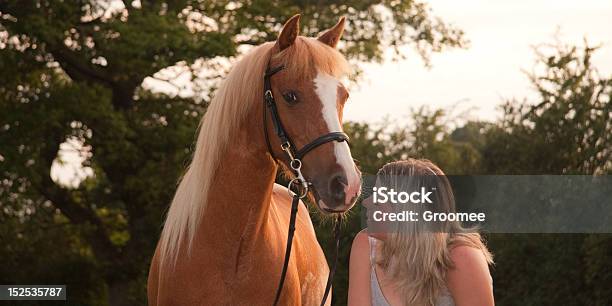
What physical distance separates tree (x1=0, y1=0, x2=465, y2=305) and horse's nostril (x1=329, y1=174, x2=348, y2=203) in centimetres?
948

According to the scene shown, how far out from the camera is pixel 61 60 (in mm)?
Result: 15203

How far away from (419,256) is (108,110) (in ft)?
37.3

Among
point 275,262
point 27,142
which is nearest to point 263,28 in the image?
point 27,142

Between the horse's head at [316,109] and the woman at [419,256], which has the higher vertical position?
the horse's head at [316,109]

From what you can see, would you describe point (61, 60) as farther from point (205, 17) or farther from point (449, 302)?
point (449, 302)

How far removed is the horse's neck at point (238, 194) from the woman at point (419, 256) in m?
0.87

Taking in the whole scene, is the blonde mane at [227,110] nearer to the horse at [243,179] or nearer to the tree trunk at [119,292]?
the horse at [243,179]

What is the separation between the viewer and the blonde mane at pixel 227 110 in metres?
4.09

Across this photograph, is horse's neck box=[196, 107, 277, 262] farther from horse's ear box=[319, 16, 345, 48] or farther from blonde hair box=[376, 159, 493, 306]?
blonde hair box=[376, 159, 493, 306]

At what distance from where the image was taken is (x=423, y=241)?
3.27 metres

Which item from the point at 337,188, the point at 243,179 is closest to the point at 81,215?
the point at 243,179

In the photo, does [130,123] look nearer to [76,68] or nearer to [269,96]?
[76,68]

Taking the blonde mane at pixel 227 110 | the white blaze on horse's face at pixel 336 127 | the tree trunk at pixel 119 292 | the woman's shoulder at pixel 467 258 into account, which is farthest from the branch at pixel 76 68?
the woman's shoulder at pixel 467 258

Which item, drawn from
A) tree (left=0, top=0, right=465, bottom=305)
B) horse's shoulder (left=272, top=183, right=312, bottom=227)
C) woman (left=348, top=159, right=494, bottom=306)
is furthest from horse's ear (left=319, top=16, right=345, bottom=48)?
tree (left=0, top=0, right=465, bottom=305)
